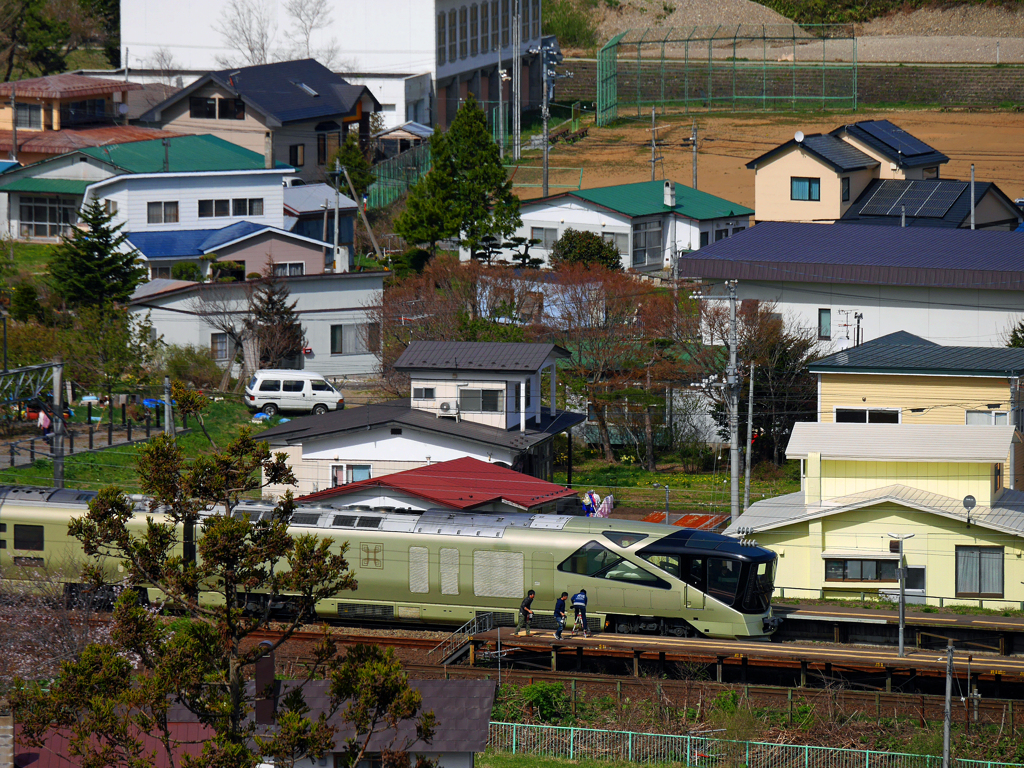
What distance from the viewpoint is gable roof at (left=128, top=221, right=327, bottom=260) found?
48.8m

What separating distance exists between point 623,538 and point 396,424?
374 inches

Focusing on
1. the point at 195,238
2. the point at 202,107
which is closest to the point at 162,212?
the point at 195,238

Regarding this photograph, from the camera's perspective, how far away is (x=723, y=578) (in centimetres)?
2298

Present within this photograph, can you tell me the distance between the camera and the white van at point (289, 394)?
130 ft

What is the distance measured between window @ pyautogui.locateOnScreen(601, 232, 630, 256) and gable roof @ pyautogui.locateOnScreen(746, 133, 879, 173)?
565 centimetres

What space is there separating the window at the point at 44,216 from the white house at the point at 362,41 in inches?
907

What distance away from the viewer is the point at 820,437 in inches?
1114

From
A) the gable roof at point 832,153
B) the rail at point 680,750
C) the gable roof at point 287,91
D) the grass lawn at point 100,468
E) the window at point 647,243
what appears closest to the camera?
the rail at point 680,750

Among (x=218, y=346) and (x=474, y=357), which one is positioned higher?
(x=218, y=346)

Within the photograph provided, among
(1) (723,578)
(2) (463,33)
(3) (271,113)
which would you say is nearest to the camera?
(1) (723,578)

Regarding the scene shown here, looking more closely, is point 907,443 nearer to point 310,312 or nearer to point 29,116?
point 310,312

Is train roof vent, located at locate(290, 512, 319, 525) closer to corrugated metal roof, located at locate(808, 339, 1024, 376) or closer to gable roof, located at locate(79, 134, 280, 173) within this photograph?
corrugated metal roof, located at locate(808, 339, 1024, 376)

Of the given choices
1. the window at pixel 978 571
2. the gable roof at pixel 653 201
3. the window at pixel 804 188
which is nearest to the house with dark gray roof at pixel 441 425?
the window at pixel 978 571

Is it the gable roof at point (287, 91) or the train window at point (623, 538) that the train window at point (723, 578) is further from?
the gable roof at point (287, 91)
